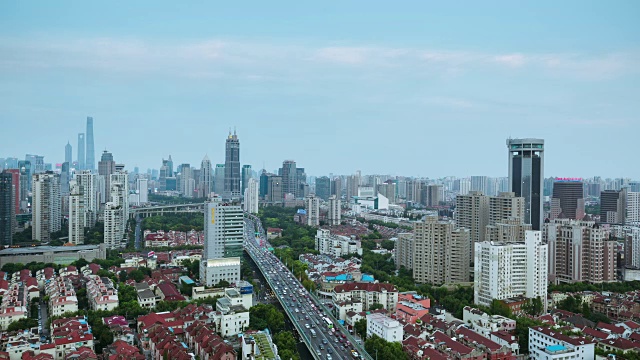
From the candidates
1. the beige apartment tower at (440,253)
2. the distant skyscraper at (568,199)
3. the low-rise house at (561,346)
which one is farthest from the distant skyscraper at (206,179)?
the low-rise house at (561,346)

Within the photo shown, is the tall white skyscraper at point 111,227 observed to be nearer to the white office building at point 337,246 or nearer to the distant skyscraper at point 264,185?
the white office building at point 337,246

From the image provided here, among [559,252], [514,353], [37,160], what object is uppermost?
[37,160]

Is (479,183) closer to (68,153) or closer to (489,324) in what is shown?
(68,153)

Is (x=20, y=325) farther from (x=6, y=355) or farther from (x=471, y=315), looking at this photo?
(x=471, y=315)

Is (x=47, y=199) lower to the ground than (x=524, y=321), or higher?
higher

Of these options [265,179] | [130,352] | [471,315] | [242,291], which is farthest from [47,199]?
[265,179]

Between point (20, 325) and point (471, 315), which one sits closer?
point (20, 325)

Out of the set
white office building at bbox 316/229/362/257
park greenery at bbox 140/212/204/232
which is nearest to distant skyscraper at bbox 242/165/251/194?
park greenery at bbox 140/212/204/232

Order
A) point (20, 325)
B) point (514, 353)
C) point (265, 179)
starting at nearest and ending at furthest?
point (514, 353), point (20, 325), point (265, 179)
